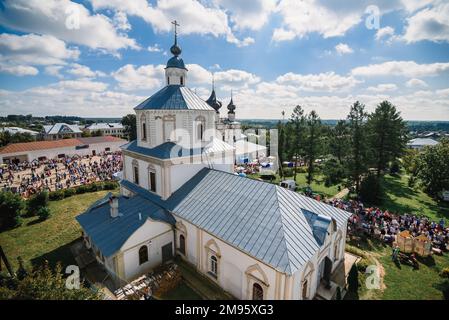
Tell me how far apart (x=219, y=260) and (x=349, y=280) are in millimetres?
6978

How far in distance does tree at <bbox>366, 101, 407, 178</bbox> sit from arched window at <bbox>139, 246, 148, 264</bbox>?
28.8 m

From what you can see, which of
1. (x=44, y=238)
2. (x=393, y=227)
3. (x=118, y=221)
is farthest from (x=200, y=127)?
(x=393, y=227)

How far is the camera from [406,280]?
1273cm

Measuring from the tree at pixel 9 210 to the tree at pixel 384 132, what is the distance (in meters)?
38.5

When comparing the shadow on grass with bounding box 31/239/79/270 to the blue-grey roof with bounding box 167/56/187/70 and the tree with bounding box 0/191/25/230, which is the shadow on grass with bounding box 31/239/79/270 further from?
the blue-grey roof with bounding box 167/56/187/70

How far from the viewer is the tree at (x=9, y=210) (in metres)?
18.4

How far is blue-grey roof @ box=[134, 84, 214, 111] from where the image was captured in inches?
612

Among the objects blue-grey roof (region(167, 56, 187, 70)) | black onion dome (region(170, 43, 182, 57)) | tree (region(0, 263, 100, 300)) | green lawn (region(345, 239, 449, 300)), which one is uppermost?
black onion dome (region(170, 43, 182, 57))

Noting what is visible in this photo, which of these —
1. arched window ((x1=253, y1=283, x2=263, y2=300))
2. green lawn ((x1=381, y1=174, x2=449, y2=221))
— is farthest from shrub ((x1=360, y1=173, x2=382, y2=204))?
arched window ((x1=253, y1=283, x2=263, y2=300))

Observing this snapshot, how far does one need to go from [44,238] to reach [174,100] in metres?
14.8
